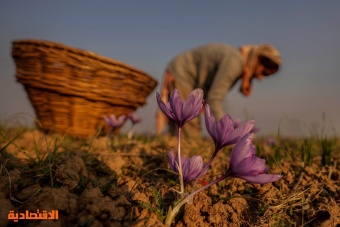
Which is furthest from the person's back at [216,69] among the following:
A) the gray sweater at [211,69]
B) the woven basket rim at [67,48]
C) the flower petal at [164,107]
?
the flower petal at [164,107]

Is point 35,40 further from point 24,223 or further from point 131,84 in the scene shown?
point 24,223

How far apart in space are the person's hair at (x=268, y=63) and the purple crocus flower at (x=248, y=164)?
4.62 meters

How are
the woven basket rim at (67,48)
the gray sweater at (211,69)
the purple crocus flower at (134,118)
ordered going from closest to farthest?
the woven basket rim at (67,48) → the purple crocus flower at (134,118) → the gray sweater at (211,69)

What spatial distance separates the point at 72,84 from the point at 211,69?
283 cm

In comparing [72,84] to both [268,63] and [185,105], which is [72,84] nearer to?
[185,105]

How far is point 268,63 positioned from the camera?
5.17m

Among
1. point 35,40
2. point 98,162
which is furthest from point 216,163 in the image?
point 35,40

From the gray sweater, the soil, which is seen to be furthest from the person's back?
the soil

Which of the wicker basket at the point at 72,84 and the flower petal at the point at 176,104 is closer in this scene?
the flower petal at the point at 176,104

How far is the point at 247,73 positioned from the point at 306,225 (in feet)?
14.0

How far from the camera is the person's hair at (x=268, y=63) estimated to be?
505 centimetres

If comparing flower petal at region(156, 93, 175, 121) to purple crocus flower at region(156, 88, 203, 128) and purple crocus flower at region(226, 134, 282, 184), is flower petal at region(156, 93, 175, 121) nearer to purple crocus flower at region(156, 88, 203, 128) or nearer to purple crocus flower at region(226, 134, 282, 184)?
purple crocus flower at region(156, 88, 203, 128)

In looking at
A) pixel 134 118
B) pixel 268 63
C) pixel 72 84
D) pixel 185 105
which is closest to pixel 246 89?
pixel 268 63

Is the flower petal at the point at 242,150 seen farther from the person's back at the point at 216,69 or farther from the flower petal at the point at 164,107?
the person's back at the point at 216,69
